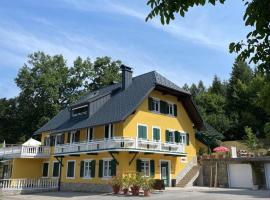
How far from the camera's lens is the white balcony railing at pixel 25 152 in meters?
30.8

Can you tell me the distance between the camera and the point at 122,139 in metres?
23.5

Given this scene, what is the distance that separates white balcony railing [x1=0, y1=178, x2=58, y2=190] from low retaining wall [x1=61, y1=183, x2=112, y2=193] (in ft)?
3.50

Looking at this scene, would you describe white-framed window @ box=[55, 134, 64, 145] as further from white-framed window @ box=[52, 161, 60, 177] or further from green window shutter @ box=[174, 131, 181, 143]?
green window shutter @ box=[174, 131, 181, 143]

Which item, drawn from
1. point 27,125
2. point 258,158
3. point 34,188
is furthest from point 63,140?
point 27,125

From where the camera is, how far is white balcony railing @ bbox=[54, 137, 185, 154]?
23.6 meters

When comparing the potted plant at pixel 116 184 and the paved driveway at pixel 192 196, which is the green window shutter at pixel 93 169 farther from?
the paved driveway at pixel 192 196

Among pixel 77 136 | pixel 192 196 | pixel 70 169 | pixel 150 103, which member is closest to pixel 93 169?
pixel 70 169

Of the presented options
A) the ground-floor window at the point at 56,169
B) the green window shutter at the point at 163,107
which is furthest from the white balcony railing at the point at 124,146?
the green window shutter at the point at 163,107

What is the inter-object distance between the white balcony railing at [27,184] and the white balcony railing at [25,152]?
357cm

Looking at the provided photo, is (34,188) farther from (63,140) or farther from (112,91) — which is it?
(112,91)

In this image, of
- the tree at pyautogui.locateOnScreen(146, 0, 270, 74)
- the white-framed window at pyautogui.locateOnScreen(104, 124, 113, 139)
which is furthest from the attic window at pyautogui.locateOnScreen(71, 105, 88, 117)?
the tree at pyautogui.locateOnScreen(146, 0, 270, 74)

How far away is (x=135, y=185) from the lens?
70.6ft

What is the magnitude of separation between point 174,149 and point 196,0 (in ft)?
77.5

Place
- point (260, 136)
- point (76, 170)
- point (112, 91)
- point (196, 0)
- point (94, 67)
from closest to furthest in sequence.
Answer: point (196, 0), point (76, 170), point (112, 91), point (260, 136), point (94, 67)
